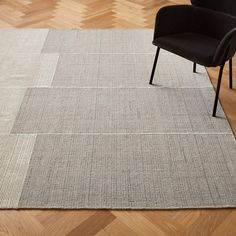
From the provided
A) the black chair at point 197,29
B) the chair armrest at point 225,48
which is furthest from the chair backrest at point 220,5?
the chair armrest at point 225,48

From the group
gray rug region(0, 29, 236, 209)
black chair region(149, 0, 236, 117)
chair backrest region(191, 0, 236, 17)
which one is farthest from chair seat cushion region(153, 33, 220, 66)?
gray rug region(0, 29, 236, 209)

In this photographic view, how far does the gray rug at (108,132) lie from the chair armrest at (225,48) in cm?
39

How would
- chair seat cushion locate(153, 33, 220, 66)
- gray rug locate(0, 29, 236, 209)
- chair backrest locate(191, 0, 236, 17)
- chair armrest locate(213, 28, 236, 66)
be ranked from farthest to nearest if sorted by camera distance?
chair backrest locate(191, 0, 236, 17), chair seat cushion locate(153, 33, 220, 66), chair armrest locate(213, 28, 236, 66), gray rug locate(0, 29, 236, 209)

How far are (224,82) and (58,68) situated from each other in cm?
134

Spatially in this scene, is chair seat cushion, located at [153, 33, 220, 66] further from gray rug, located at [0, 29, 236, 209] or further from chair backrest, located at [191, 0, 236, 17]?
gray rug, located at [0, 29, 236, 209]

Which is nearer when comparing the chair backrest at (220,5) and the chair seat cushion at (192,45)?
the chair seat cushion at (192,45)

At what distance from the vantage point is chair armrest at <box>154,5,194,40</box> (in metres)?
2.39

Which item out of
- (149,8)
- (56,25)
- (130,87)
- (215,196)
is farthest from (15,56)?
(215,196)

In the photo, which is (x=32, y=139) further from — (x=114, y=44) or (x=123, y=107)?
(x=114, y=44)

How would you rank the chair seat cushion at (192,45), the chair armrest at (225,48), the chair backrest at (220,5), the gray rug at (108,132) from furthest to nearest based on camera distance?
1. the chair backrest at (220,5)
2. the chair seat cushion at (192,45)
3. the chair armrest at (225,48)
4. the gray rug at (108,132)

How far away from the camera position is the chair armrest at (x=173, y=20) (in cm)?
239

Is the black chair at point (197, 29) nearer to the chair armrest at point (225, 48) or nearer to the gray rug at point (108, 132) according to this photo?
the chair armrest at point (225, 48)

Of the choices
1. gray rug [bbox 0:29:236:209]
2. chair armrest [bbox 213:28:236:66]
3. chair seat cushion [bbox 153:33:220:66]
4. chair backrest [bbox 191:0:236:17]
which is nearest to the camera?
gray rug [bbox 0:29:236:209]

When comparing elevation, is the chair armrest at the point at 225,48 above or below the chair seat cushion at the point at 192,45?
above
